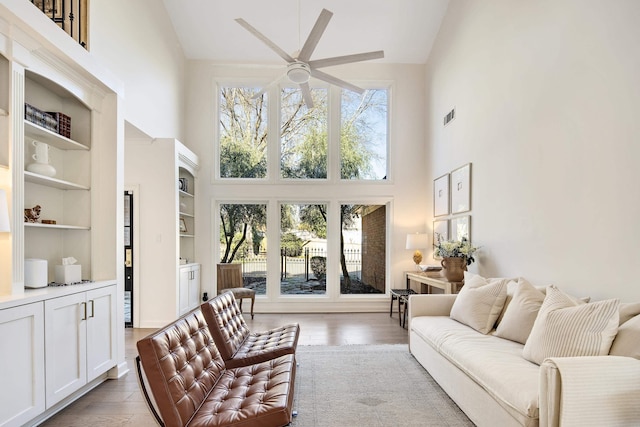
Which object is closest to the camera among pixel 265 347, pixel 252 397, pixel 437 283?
pixel 252 397

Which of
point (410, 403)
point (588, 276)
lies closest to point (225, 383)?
point (410, 403)

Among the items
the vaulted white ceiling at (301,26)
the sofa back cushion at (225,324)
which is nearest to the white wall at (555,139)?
the vaulted white ceiling at (301,26)

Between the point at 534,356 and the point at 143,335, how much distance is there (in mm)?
4529

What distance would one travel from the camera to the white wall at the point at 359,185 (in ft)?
22.5

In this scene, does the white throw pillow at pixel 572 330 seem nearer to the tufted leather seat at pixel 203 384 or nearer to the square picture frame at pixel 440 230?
the tufted leather seat at pixel 203 384

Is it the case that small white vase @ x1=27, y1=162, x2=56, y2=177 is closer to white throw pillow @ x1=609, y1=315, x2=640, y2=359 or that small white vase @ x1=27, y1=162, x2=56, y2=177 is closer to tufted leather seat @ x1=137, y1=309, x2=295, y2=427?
tufted leather seat @ x1=137, y1=309, x2=295, y2=427

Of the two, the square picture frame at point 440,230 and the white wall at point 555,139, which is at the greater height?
the white wall at point 555,139

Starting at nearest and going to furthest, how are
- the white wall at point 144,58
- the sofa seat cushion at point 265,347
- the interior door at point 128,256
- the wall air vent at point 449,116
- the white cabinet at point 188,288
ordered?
the sofa seat cushion at point 265,347 < the white wall at point 144,58 < the interior door at point 128,256 < the wall air vent at point 449,116 < the white cabinet at point 188,288

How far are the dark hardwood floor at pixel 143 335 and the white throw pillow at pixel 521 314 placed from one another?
6.31ft

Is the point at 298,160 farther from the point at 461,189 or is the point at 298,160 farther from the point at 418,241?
the point at 461,189

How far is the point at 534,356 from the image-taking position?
2.43 m

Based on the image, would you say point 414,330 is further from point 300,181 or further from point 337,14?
point 337,14

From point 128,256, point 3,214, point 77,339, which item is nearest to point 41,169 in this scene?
point 3,214

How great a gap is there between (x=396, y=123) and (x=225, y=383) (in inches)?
224
